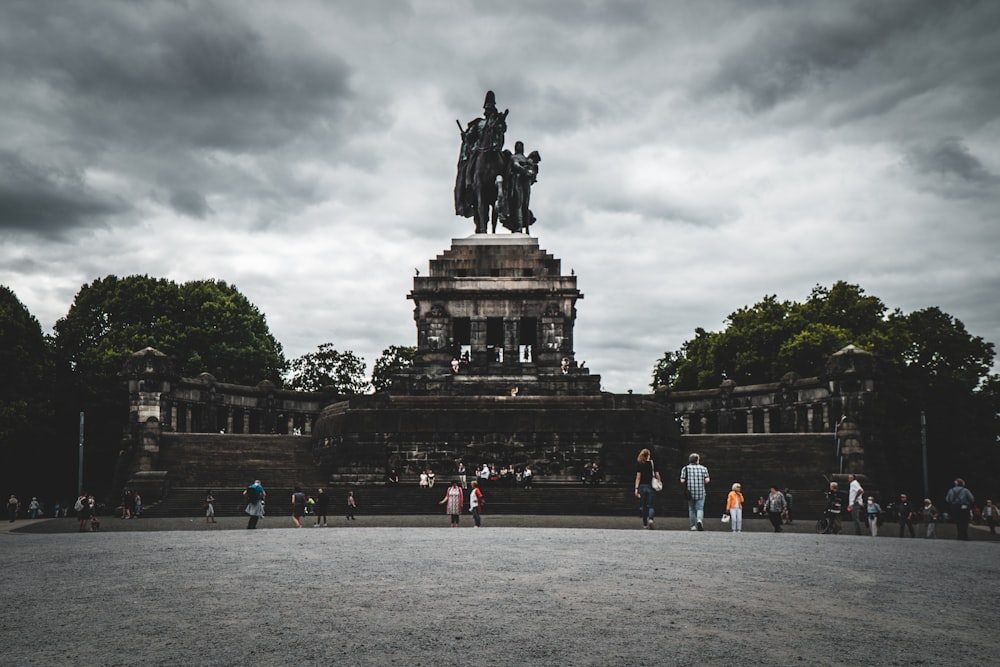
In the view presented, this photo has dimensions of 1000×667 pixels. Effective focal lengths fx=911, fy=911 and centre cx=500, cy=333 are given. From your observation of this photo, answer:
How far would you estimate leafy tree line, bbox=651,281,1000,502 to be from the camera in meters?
44.3

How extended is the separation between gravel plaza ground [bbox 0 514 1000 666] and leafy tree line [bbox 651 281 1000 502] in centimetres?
2523

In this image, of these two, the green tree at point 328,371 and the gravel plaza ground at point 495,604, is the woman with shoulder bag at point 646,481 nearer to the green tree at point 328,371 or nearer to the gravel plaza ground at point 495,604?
the gravel plaza ground at point 495,604

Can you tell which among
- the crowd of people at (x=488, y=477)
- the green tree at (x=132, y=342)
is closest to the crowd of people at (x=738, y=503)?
the crowd of people at (x=488, y=477)

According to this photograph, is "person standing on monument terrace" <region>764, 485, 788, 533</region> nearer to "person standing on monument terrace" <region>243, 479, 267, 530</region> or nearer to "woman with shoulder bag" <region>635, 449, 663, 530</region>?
"woman with shoulder bag" <region>635, 449, 663, 530</region>

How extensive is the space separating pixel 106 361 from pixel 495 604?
46.7 metres

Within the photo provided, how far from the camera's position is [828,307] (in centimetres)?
5744

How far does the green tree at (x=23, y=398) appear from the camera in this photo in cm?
3906

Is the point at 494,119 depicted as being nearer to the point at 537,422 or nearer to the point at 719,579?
the point at 537,422

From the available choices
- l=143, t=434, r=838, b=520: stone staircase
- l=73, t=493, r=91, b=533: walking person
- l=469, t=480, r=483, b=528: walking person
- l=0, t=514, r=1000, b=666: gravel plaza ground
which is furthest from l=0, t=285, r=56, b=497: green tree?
l=0, t=514, r=1000, b=666: gravel plaza ground

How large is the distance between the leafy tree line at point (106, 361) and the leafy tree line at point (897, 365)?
25.7 metres

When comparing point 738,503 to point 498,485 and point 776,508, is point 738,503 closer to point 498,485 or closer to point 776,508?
point 776,508

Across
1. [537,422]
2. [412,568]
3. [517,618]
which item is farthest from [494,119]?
[517,618]

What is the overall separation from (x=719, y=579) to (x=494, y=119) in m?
40.8

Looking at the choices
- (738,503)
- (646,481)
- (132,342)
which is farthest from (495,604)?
(132,342)
